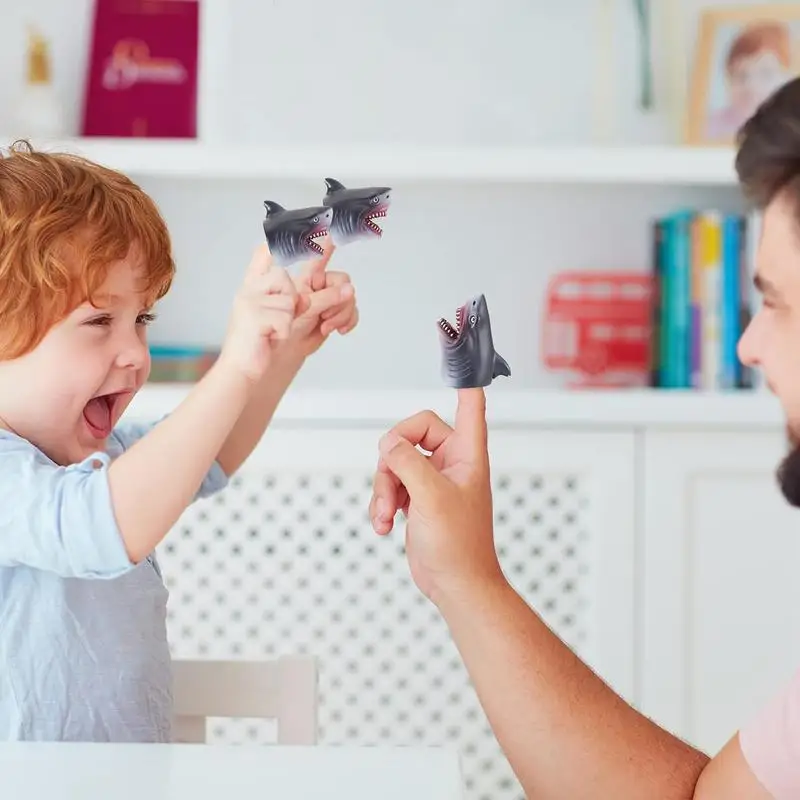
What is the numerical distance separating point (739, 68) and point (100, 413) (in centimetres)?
149

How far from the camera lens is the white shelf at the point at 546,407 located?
2.02 meters

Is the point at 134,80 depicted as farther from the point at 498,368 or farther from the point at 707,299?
the point at 498,368

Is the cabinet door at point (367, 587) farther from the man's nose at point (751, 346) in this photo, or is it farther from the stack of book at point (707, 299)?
the man's nose at point (751, 346)

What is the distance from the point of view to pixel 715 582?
6.81ft

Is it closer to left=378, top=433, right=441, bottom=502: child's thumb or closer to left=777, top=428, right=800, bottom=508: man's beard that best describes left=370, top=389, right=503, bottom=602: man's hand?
left=378, top=433, right=441, bottom=502: child's thumb

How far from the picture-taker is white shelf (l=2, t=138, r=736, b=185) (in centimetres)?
205

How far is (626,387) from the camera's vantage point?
89.3 inches

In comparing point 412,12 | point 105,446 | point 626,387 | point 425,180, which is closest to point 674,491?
point 626,387

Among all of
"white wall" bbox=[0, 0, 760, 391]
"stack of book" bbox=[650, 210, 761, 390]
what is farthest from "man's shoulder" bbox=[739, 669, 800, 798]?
"white wall" bbox=[0, 0, 760, 391]

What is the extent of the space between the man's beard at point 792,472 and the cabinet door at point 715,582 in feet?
3.17

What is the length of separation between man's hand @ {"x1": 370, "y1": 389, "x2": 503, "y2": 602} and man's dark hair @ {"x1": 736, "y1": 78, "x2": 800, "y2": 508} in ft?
0.90

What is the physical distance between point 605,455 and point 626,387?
249 mm

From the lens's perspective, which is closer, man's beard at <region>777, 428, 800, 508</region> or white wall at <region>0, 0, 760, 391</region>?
man's beard at <region>777, 428, 800, 508</region>

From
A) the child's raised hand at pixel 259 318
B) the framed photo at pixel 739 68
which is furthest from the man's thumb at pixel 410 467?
the framed photo at pixel 739 68
